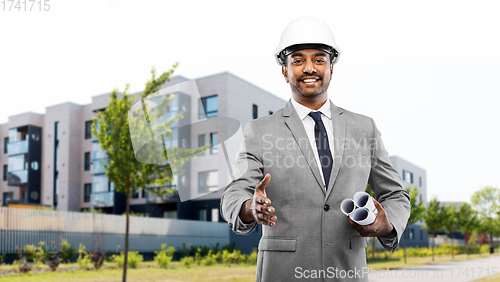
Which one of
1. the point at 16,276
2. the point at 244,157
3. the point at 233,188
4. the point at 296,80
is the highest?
the point at 296,80

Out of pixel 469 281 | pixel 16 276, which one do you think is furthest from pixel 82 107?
pixel 469 281

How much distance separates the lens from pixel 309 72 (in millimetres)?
1987

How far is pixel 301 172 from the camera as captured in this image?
191cm

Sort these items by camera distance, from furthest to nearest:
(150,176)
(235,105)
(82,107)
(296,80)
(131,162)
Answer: (82,107)
(235,105)
(150,176)
(131,162)
(296,80)

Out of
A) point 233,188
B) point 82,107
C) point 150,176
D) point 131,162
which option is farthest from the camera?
point 82,107

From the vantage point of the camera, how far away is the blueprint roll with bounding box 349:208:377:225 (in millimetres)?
1644

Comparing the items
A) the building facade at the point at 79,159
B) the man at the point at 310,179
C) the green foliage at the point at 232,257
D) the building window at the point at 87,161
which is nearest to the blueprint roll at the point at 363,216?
the man at the point at 310,179

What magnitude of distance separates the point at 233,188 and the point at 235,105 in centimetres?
2824

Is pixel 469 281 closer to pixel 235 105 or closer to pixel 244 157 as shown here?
pixel 244 157

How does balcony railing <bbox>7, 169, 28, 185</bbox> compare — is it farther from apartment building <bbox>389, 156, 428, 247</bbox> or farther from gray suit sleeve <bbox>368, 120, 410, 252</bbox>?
gray suit sleeve <bbox>368, 120, 410, 252</bbox>

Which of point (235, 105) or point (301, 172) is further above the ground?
point (235, 105)

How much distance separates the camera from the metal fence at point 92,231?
60.0ft

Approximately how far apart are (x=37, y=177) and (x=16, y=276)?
28.9m

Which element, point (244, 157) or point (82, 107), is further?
point (82, 107)
